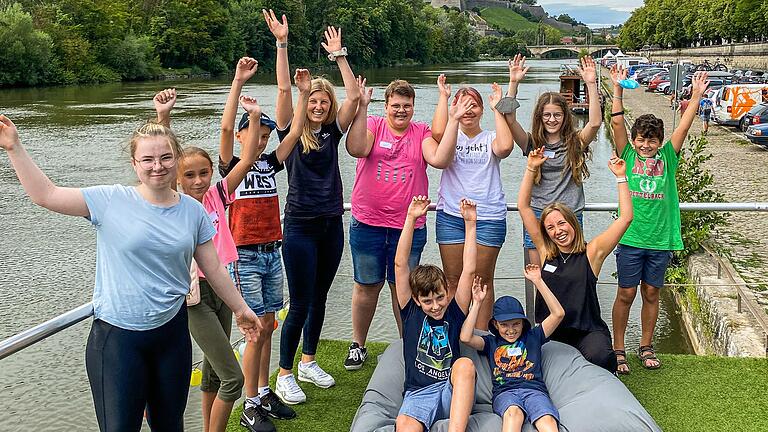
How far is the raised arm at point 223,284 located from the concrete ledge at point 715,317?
12.2 feet

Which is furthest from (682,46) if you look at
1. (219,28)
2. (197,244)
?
(197,244)

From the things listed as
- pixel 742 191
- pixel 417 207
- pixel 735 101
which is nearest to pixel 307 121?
pixel 417 207

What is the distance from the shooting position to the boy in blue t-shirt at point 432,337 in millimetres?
3805

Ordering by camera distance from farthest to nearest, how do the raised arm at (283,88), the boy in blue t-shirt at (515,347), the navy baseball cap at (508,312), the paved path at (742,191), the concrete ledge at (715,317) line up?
the paved path at (742,191)
the concrete ledge at (715,317)
the raised arm at (283,88)
the navy baseball cap at (508,312)
the boy in blue t-shirt at (515,347)

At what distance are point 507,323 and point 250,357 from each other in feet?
4.59

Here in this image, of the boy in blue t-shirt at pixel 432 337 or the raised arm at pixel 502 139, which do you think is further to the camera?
the raised arm at pixel 502 139

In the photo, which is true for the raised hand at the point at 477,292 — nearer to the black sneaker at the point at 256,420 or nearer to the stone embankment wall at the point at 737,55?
the black sneaker at the point at 256,420

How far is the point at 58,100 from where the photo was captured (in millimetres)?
42062

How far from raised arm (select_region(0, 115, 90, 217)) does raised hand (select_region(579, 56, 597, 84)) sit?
3145mm

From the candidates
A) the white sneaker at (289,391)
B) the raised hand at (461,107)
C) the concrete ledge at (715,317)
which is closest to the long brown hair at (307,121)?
the raised hand at (461,107)

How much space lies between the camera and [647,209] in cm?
469

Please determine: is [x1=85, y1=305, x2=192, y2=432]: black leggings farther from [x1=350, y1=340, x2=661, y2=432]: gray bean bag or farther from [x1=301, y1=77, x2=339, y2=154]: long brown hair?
[x1=301, y1=77, x2=339, y2=154]: long brown hair

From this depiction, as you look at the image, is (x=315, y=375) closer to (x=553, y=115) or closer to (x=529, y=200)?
(x=529, y=200)

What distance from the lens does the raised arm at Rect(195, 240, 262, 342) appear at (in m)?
3.12
